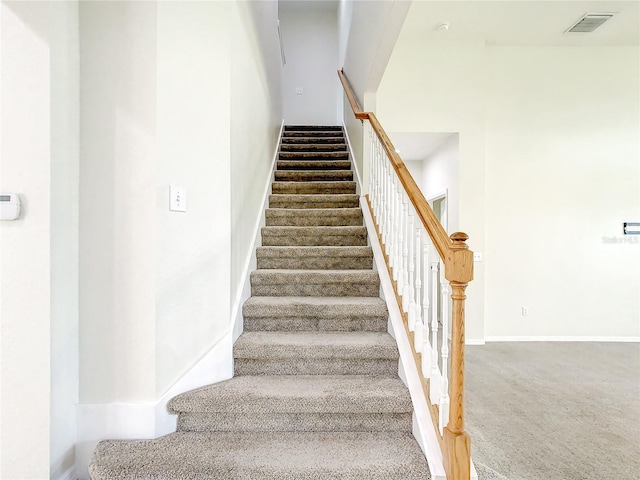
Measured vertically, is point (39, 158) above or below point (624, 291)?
above

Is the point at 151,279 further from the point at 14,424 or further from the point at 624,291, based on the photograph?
the point at 624,291

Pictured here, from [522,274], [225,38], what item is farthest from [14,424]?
[522,274]

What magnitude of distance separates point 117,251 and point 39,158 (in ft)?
1.49

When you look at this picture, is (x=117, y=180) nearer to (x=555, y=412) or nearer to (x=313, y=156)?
(x=555, y=412)

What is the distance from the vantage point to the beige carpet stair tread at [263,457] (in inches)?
51.6

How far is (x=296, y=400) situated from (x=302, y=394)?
4 cm

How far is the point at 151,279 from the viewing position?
150cm

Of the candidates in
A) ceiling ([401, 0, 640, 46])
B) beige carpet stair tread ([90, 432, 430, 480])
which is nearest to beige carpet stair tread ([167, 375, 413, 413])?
beige carpet stair tread ([90, 432, 430, 480])

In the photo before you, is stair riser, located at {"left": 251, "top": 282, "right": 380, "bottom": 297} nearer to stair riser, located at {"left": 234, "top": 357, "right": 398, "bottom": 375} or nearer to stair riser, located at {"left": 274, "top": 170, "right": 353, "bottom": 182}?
stair riser, located at {"left": 234, "top": 357, "right": 398, "bottom": 375}

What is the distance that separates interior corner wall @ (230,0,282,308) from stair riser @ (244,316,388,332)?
0.25 meters

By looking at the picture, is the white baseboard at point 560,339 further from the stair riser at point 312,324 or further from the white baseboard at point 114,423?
the white baseboard at point 114,423

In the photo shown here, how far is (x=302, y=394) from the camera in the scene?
1631 millimetres

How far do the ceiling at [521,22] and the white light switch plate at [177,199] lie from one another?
3111 millimetres

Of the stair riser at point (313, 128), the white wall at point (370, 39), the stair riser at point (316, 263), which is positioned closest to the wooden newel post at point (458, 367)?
the stair riser at point (316, 263)
